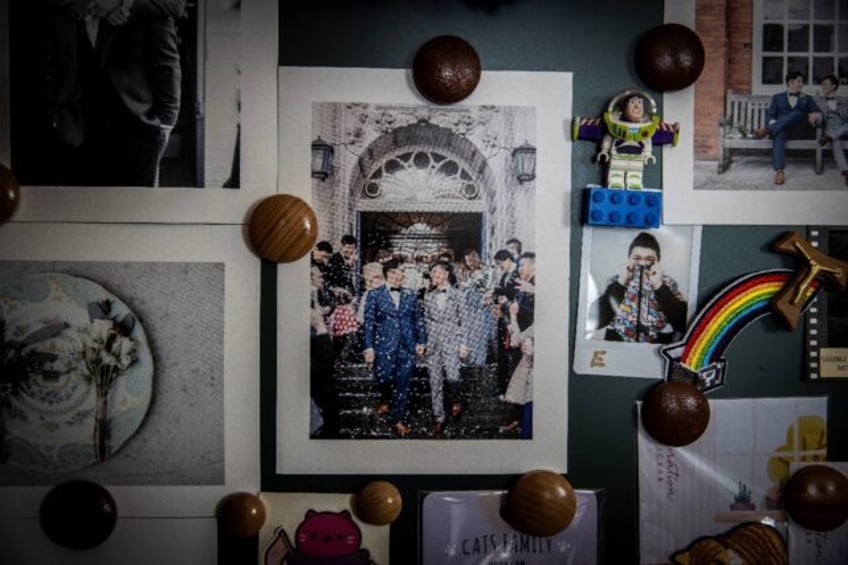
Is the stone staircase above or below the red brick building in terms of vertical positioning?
below

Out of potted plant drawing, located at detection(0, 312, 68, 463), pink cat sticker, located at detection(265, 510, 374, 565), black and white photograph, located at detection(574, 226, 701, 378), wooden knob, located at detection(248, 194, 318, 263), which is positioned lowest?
pink cat sticker, located at detection(265, 510, 374, 565)

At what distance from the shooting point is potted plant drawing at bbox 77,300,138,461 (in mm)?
846

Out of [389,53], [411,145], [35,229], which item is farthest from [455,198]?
[35,229]

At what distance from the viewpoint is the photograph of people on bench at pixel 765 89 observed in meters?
0.86

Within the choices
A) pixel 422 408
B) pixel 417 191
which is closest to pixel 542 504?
pixel 422 408

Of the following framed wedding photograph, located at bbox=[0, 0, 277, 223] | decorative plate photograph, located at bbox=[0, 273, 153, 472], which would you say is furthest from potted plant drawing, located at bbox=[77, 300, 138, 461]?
framed wedding photograph, located at bbox=[0, 0, 277, 223]

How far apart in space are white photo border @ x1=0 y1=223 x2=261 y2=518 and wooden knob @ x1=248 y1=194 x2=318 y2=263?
4 centimetres

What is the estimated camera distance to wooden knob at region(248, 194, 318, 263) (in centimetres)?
81

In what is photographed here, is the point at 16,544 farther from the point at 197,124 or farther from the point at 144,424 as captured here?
the point at 197,124

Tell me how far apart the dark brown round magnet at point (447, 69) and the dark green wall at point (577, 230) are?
25 millimetres

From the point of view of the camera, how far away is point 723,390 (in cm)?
87

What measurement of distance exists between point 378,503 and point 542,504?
0.21 metres

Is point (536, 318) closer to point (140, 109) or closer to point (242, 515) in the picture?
point (242, 515)

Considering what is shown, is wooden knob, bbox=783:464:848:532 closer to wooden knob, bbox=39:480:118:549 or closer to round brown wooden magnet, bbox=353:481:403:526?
round brown wooden magnet, bbox=353:481:403:526
